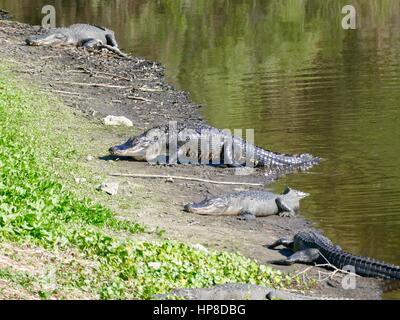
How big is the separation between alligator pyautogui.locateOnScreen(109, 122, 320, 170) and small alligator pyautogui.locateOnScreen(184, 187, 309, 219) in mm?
2545

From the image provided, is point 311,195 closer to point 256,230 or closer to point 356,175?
point 356,175

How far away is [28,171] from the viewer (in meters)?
11.8

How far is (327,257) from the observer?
36.4 feet

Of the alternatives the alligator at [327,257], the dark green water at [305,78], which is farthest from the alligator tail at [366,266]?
the dark green water at [305,78]

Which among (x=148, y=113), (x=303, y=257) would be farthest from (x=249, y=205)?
(x=148, y=113)

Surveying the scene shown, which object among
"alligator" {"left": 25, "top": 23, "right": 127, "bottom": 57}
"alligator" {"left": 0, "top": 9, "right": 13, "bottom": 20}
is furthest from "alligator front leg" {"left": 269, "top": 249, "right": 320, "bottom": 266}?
"alligator" {"left": 0, "top": 9, "right": 13, "bottom": 20}

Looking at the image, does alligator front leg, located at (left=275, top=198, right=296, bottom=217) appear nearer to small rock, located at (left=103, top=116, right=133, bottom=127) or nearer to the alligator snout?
the alligator snout

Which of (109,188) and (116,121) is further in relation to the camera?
(116,121)

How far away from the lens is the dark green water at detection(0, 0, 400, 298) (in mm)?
14141

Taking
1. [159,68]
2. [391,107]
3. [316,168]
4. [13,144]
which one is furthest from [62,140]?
[159,68]

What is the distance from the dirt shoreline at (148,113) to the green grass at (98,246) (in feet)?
2.86

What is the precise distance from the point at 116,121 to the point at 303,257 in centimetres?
826

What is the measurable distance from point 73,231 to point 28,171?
2.40 meters

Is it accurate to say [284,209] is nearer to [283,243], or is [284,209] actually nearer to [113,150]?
[283,243]
